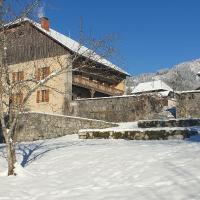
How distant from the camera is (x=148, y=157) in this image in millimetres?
10258

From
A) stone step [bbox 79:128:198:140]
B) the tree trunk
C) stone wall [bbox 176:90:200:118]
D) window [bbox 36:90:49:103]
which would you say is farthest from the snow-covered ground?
window [bbox 36:90:49:103]

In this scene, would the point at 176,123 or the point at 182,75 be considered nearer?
the point at 176,123

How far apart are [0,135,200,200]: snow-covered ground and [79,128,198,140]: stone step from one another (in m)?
2.58

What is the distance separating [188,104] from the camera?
82.1 ft

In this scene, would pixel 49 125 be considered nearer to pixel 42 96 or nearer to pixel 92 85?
pixel 42 96

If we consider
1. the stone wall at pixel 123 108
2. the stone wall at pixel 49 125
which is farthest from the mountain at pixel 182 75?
the stone wall at pixel 49 125

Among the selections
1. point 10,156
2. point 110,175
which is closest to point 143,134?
point 10,156

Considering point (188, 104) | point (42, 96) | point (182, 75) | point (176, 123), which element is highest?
point (182, 75)

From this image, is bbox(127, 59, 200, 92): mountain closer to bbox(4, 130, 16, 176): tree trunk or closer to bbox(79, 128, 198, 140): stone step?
bbox(79, 128, 198, 140): stone step

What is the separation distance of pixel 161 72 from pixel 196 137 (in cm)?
15788

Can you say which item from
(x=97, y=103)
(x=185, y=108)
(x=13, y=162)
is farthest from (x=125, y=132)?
(x=97, y=103)

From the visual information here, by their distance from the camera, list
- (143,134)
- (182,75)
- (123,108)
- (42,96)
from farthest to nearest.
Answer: (182,75) → (42,96) → (123,108) → (143,134)

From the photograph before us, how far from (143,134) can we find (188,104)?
10.5 m

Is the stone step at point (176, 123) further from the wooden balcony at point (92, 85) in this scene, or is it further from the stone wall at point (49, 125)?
the wooden balcony at point (92, 85)
